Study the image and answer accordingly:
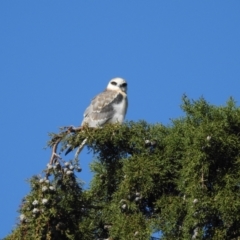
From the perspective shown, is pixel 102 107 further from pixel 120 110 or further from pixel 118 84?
pixel 118 84

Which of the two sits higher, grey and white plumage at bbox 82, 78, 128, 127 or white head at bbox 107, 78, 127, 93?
white head at bbox 107, 78, 127, 93

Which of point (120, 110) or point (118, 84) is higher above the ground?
point (118, 84)

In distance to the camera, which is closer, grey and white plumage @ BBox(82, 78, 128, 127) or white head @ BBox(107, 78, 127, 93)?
grey and white plumage @ BBox(82, 78, 128, 127)

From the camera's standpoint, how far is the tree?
8.54 metres

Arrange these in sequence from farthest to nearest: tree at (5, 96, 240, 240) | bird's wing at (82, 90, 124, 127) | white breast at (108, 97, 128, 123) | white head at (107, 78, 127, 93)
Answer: white head at (107, 78, 127, 93)
white breast at (108, 97, 128, 123)
bird's wing at (82, 90, 124, 127)
tree at (5, 96, 240, 240)

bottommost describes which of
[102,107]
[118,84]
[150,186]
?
[150,186]

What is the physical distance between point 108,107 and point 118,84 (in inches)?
36.6

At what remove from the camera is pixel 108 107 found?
42.6ft

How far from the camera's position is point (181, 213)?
8773 mm

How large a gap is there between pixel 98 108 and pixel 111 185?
127 inches

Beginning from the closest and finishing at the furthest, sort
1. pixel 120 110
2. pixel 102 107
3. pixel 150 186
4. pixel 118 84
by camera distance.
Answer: pixel 150 186 < pixel 102 107 < pixel 120 110 < pixel 118 84

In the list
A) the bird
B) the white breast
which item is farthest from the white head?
the white breast

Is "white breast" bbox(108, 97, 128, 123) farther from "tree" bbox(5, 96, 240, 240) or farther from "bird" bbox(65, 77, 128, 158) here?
"tree" bbox(5, 96, 240, 240)

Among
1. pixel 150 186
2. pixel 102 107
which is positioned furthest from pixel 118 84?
pixel 150 186
